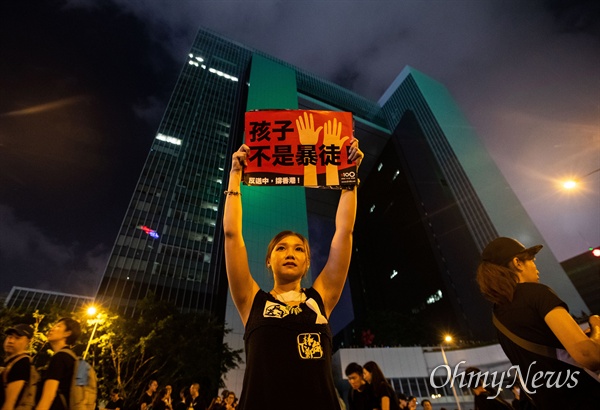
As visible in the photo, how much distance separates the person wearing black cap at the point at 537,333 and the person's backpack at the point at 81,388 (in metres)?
4.45

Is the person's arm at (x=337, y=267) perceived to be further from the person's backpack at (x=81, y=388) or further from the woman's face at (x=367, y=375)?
the woman's face at (x=367, y=375)

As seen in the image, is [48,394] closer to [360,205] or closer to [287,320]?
[287,320]

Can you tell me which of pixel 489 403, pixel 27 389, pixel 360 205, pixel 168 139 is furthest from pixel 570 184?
pixel 168 139

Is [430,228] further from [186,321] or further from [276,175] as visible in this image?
[276,175]

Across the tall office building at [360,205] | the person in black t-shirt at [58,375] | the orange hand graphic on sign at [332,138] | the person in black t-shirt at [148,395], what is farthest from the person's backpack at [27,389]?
the tall office building at [360,205]

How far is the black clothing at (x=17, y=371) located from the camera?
311 cm

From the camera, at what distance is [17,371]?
10.5 ft

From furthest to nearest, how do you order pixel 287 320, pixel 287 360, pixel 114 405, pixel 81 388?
pixel 114 405 < pixel 81 388 < pixel 287 320 < pixel 287 360

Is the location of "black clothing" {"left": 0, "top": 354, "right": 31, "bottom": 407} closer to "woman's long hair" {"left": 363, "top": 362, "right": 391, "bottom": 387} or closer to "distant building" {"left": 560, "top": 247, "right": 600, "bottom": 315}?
"woman's long hair" {"left": 363, "top": 362, "right": 391, "bottom": 387}

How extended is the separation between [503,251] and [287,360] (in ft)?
6.93

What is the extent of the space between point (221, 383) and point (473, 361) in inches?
863

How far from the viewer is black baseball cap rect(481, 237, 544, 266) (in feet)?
7.87

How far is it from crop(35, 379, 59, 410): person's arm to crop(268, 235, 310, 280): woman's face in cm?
316

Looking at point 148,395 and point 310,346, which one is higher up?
point 148,395
